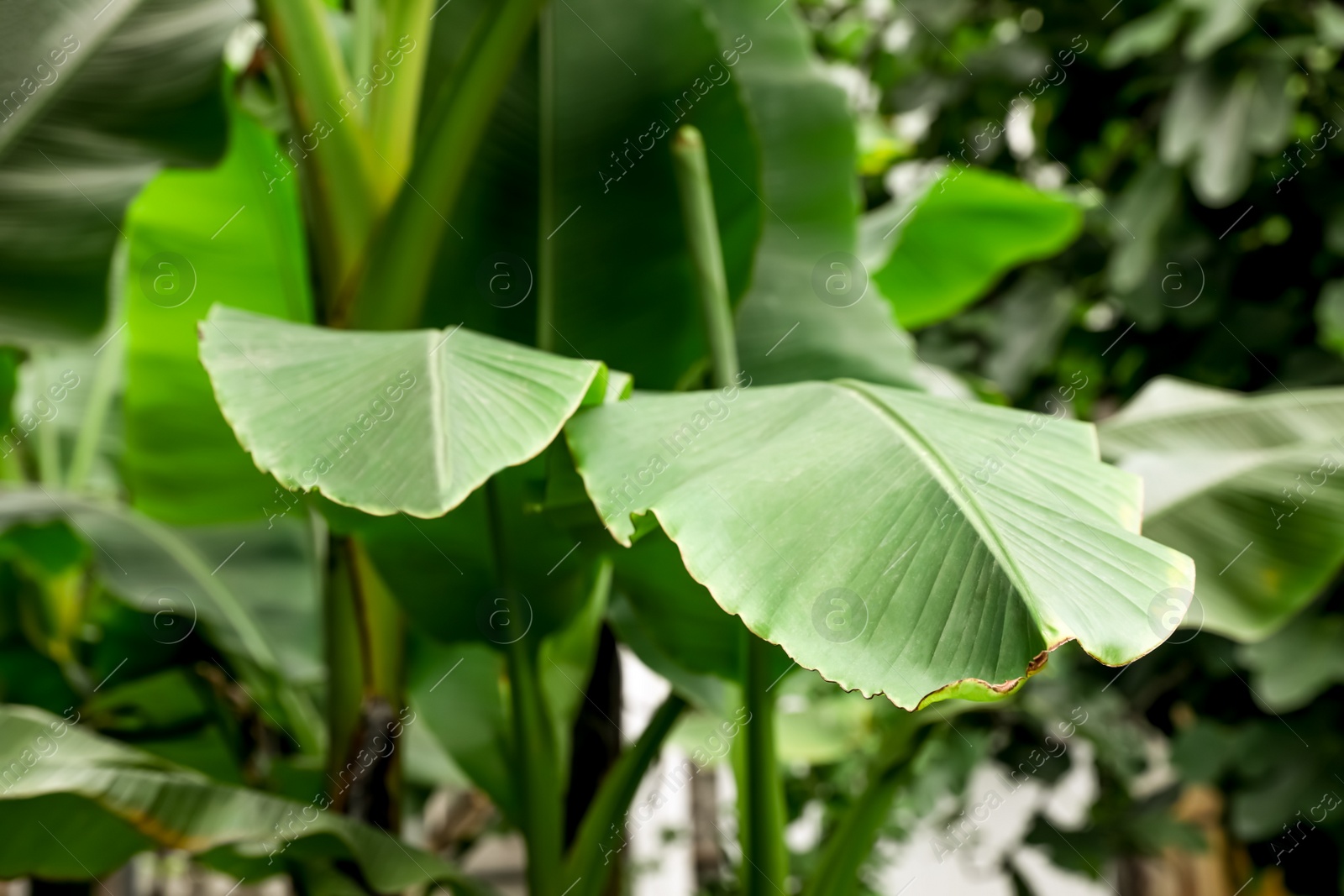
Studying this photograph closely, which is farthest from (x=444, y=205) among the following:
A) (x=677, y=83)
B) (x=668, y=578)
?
(x=668, y=578)

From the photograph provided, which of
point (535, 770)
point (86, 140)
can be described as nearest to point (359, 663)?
point (535, 770)

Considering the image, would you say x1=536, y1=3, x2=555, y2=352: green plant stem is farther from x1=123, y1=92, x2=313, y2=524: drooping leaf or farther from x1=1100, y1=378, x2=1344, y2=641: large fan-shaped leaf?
x1=1100, y1=378, x2=1344, y2=641: large fan-shaped leaf

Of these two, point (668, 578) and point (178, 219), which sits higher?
point (178, 219)

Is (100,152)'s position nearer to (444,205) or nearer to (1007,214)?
(444,205)

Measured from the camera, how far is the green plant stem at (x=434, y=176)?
61cm

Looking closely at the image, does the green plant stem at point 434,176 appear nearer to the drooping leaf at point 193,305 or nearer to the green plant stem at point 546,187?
the green plant stem at point 546,187

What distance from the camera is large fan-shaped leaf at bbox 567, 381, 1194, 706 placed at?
294mm

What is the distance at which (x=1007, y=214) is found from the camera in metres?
0.89

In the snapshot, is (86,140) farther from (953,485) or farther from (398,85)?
(953,485)

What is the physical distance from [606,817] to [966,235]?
0.62 metres

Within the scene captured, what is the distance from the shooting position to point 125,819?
0.50 meters

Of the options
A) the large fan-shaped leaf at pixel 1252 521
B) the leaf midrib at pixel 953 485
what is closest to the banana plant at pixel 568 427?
the leaf midrib at pixel 953 485

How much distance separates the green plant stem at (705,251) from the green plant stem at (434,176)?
146 mm

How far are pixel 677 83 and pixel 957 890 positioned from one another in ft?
6.40
